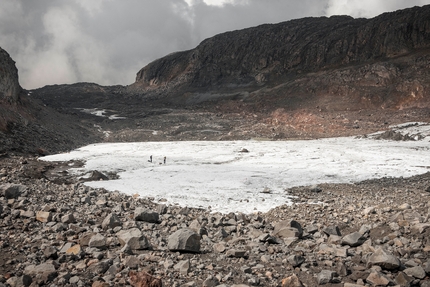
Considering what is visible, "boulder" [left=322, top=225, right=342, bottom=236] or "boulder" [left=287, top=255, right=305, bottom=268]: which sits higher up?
"boulder" [left=322, top=225, right=342, bottom=236]

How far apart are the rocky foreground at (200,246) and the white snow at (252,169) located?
9.82ft

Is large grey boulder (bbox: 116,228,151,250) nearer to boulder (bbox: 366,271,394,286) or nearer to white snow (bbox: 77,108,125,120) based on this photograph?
boulder (bbox: 366,271,394,286)

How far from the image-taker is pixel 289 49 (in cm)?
7075

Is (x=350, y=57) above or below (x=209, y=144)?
above

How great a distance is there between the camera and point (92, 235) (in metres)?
6.34

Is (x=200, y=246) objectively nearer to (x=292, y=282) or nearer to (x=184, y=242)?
(x=184, y=242)

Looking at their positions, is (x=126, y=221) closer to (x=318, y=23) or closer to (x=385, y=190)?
(x=385, y=190)

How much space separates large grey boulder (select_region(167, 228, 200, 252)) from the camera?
599 cm

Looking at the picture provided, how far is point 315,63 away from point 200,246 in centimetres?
6287

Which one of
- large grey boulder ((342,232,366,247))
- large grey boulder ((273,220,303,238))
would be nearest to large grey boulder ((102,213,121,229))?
large grey boulder ((273,220,303,238))

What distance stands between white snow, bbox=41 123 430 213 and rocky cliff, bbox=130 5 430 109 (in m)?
19.2

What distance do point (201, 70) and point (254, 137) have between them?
52.6 meters

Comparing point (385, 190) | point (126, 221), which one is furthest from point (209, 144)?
point (126, 221)

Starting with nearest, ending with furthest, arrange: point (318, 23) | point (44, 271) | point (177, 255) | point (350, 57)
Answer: point (44, 271) < point (177, 255) < point (350, 57) < point (318, 23)
